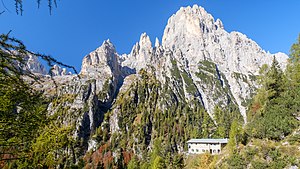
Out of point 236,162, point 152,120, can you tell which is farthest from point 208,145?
point 152,120

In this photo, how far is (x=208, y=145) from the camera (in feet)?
264

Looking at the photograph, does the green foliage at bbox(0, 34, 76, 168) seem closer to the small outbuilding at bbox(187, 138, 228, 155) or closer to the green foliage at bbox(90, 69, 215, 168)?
the small outbuilding at bbox(187, 138, 228, 155)

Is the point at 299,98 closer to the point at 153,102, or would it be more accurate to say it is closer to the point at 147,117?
the point at 147,117

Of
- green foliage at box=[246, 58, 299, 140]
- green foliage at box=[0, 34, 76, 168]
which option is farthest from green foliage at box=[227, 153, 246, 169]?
green foliage at box=[0, 34, 76, 168]

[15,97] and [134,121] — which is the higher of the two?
[134,121]

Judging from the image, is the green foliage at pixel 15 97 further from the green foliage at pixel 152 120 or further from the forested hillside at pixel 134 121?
the green foliage at pixel 152 120

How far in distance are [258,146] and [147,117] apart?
135 meters

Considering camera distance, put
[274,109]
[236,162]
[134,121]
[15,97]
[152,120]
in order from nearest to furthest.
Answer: [15,97], [236,162], [274,109], [152,120], [134,121]

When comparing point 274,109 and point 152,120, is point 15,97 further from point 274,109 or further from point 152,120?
point 152,120

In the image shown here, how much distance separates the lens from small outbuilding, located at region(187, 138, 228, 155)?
77875 mm

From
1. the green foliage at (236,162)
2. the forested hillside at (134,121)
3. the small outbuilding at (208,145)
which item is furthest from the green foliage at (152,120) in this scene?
the green foliage at (236,162)

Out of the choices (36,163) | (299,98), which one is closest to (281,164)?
(299,98)

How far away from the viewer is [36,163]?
9.01m

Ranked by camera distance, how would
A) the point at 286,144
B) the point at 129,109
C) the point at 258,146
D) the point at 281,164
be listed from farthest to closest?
the point at 129,109 → the point at 258,146 → the point at 286,144 → the point at 281,164
